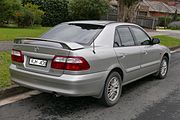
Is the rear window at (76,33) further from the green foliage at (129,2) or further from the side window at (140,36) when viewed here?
the green foliage at (129,2)

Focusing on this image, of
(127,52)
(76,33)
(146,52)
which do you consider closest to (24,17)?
(146,52)

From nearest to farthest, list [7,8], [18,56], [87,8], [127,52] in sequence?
[18,56] < [127,52] < [7,8] < [87,8]

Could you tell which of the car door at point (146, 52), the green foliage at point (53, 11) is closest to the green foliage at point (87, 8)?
the green foliage at point (53, 11)

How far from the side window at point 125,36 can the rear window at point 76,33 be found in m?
0.50

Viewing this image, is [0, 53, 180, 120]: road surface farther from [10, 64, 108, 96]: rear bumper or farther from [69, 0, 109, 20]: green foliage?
[69, 0, 109, 20]: green foliage

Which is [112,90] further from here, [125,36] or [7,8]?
[7,8]

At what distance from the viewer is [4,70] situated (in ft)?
20.1

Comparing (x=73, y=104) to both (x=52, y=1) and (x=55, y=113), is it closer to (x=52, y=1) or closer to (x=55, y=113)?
(x=55, y=113)

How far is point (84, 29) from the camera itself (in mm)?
5148

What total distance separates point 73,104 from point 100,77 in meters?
0.86

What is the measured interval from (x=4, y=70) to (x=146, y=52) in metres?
3.34

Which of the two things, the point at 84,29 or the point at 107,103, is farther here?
the point at 84,29

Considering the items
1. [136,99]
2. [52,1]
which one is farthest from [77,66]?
[52,1]

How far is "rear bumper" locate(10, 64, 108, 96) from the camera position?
407 cm
